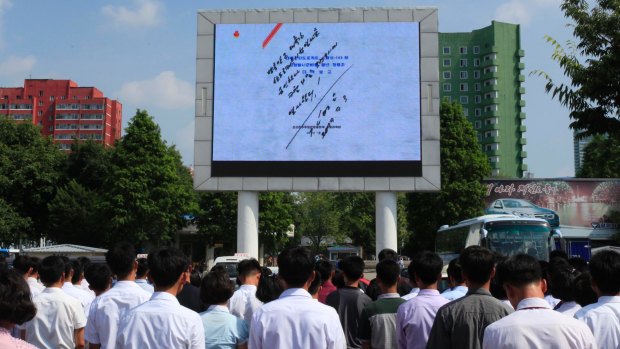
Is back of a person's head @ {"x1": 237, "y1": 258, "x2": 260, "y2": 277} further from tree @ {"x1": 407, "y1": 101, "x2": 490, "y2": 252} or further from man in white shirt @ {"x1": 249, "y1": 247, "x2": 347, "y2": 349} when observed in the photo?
tree @ {"x1": 407, "y1": 101, "x2": 490, "y2": 252}

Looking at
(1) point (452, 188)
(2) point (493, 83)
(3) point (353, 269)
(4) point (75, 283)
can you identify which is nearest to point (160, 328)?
(3) point (353, 269)

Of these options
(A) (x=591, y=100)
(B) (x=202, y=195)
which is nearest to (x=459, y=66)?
(B) (x=202, y=195)

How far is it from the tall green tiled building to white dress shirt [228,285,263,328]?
292 ft

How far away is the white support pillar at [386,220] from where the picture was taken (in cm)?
2520

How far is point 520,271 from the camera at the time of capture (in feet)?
12.8

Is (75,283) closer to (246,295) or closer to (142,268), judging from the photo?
(142,268)

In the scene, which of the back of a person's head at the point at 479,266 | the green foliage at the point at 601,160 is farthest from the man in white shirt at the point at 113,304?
the green foliage at the point at 601,160

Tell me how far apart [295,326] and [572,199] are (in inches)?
1739

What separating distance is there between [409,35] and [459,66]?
75.0 meters

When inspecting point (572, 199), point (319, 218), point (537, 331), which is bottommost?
point (537, 331)

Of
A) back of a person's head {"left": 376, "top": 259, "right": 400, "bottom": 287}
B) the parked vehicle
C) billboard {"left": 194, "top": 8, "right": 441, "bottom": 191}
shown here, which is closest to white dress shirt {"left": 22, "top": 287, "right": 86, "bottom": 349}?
back of a person's head {"left": 376, "top": 259, "right": 400, "bottom": 287}

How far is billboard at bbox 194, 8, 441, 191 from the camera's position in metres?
24.4

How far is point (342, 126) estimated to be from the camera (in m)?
24.4

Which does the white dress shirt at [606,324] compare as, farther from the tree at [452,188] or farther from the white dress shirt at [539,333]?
the tree at [452,188]
